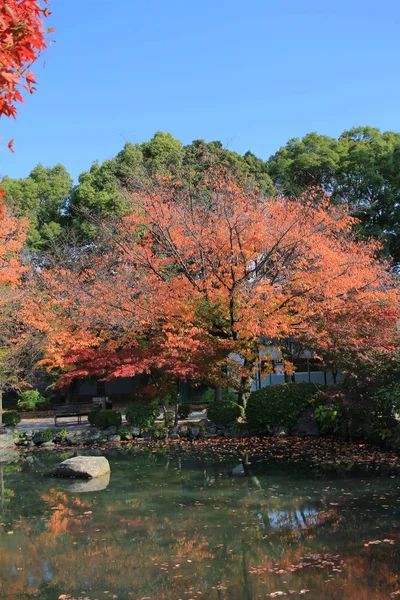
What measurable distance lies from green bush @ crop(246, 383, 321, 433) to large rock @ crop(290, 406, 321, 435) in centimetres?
11

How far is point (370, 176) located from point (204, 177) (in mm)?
7631

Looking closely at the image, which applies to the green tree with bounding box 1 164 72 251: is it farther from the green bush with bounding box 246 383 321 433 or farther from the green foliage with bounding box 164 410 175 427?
the green bush with bounding box 246 383 321 433

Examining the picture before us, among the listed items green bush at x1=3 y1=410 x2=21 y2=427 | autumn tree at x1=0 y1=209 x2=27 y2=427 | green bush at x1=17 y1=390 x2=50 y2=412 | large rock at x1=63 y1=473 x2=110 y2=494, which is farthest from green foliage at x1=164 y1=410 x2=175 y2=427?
green bush at x1=17 y1=390 x2=50 y2=412

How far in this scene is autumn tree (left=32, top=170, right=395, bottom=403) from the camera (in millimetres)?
14430

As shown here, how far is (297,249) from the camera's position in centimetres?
1483

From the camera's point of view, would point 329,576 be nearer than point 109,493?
Yes

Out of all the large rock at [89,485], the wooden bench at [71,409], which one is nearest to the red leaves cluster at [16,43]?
the large rock at [89,485]

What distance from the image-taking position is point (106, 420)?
16.5 meters

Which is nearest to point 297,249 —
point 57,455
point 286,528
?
point 57,455

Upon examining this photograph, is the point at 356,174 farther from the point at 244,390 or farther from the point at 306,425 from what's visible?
the point at 306,425

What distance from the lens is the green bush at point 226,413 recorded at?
622 inches

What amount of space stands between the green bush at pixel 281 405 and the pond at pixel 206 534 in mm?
3386

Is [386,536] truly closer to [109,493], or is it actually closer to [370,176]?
[109,493]

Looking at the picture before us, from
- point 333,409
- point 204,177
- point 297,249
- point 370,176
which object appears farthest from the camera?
point 370,176
